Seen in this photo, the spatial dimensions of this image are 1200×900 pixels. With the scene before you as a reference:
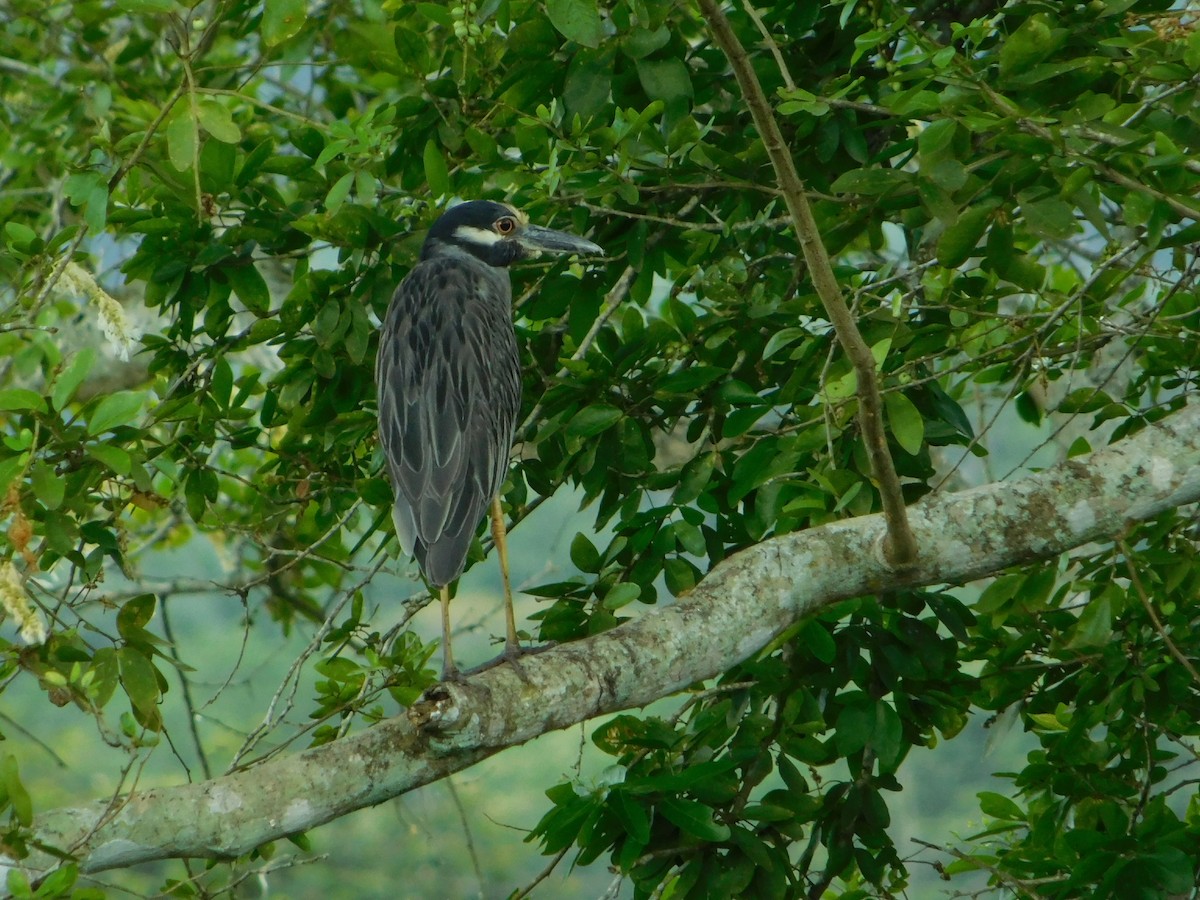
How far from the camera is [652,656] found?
230 cm

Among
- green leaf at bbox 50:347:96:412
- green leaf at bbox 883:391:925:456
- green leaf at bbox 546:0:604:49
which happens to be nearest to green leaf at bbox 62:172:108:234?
green leaf at bbox 50:347:96:412

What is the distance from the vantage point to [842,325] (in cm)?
203

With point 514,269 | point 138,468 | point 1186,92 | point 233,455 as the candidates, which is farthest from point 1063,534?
point 233,455

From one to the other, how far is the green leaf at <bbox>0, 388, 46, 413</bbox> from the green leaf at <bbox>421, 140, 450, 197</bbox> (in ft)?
3.20

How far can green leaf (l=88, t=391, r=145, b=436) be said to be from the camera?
89.9 inches

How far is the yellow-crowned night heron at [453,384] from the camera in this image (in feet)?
9.46

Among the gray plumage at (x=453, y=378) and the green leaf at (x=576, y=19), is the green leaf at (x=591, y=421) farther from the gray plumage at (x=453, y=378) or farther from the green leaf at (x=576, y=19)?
the green leaf at (x=576, y=19)

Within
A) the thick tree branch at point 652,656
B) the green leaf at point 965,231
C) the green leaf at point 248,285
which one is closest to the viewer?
the thick tree branch at point 652,656

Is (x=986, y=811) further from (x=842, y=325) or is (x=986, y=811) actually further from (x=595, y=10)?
(x=595, y=10)

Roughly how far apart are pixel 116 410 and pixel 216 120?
22.6 inches

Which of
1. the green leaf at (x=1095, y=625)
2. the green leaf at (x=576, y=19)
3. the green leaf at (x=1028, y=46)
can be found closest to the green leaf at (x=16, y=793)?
the green leaf at (x=576, y=19)

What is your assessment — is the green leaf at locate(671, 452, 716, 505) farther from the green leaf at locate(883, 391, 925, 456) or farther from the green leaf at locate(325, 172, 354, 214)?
the green leaf at locate(325, 172, 354, 214)

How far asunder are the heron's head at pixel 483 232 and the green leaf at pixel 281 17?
3.96 ft

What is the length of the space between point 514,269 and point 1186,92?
201cm
